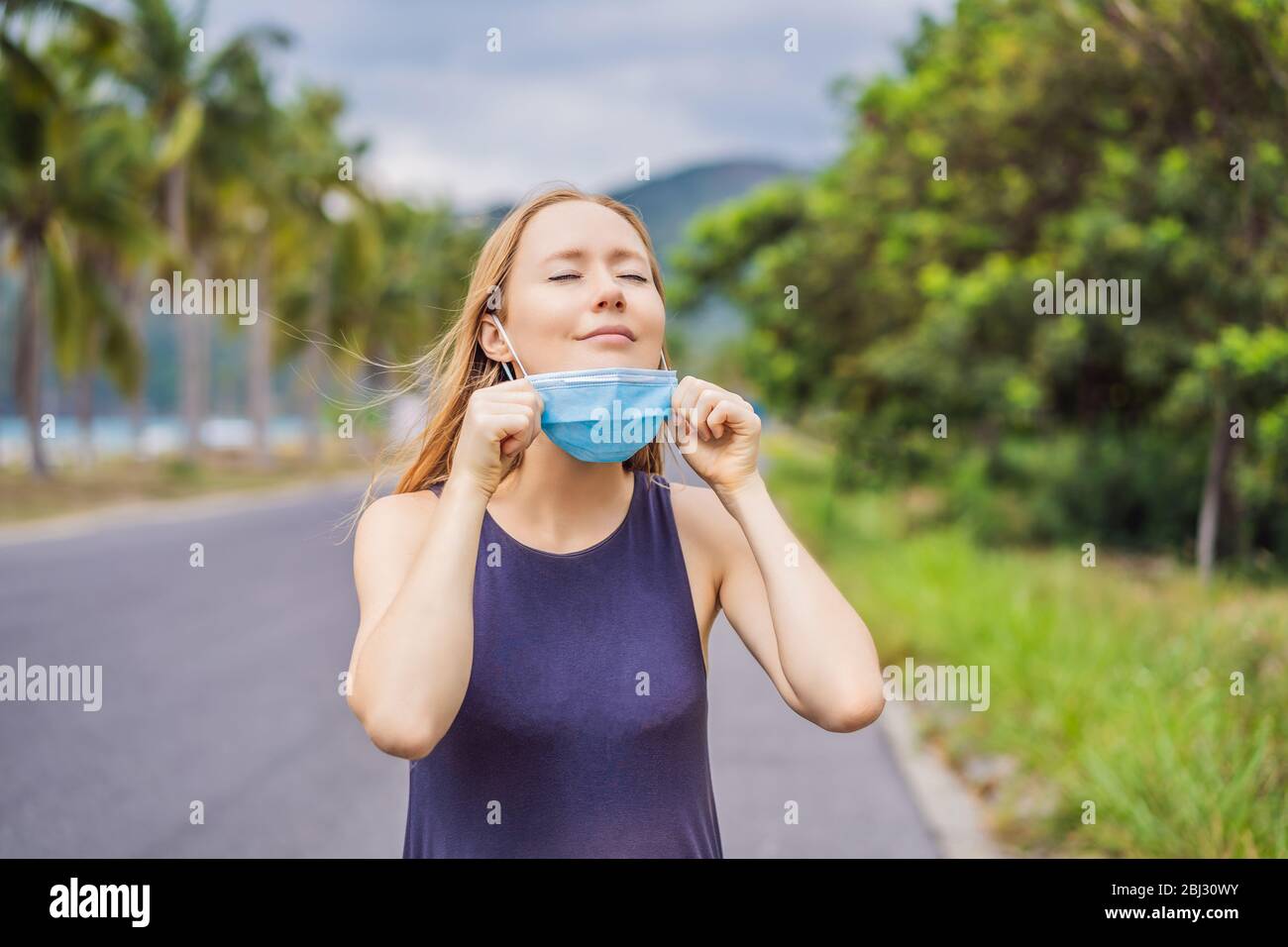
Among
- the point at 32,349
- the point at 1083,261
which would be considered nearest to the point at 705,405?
the point at 1083,261

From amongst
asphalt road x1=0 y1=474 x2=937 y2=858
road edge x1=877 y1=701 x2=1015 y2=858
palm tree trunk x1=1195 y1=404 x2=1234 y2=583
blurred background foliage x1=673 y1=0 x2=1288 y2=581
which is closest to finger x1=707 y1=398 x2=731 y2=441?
asphalt road x1=0 y1=474 x2=937 y2=858

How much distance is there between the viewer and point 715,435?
5.81ft

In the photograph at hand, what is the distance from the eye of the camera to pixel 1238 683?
4992 millimetres

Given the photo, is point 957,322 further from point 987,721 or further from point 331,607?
point 331,607

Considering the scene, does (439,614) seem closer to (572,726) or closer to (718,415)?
(572,726)

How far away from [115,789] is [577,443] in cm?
454

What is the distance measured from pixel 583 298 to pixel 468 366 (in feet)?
0.93

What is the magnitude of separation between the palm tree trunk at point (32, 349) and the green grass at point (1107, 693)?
18350 mm

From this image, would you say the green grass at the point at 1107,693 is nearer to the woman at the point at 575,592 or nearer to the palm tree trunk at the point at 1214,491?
the palm tree trunk at the point at 1214,491

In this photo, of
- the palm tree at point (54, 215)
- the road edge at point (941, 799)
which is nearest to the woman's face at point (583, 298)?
the road edge at point (941, 799)

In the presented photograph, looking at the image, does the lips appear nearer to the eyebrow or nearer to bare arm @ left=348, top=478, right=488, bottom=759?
the eyebrow

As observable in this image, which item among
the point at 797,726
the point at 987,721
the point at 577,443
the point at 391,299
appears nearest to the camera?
the point at 577,443
